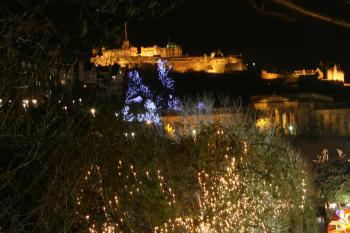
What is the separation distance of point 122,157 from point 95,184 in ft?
4.81

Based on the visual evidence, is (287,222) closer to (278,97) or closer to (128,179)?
(128,179)

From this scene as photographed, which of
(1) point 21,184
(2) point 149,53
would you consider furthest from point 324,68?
(1) point 21,184

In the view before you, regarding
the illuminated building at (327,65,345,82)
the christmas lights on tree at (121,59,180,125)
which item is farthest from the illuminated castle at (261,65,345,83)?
the christmas lights on tree at (121,59,180,125)

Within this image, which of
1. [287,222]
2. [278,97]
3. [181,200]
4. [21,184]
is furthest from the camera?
[278,97]

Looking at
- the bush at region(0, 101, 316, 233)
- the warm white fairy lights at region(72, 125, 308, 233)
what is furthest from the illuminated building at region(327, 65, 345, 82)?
the warm white fairy lights at region(72, 125, 308, 233)

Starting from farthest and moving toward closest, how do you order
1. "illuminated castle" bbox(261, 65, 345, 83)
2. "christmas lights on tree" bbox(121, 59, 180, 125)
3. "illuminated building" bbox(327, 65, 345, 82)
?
"illuminated building" bbox(327, 65, 345, 82)
"illuminated castle" bbox(261, 65, 345, 83)
"christmas lights on tree" bbox(121, 59, 180, 125)

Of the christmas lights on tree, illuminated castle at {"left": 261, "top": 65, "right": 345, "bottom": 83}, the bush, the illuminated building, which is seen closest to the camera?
the bush

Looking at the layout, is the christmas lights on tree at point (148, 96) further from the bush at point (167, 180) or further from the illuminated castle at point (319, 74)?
the bush at point (167, 180)

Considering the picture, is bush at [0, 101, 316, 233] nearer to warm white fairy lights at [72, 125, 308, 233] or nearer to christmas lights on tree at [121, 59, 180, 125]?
warm white fairy lights at [72, 125, 308, 233]

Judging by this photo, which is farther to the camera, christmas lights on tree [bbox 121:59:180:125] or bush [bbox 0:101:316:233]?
christmas lights on tree [bbox 121:59:180:125]

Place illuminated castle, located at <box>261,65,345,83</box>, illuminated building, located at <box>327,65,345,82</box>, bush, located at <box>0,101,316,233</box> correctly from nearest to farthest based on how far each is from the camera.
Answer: bush, located at <box>0,101,316,233</box>
illuminated castle, located at <box>261,65,345,83</box>
illuminated building, located at <box>327,65,345,82</box>

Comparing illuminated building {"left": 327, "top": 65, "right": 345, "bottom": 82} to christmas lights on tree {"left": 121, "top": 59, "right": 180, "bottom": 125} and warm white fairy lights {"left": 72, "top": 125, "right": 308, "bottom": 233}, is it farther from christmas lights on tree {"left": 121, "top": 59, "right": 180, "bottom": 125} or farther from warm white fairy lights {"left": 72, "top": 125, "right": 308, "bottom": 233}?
warm white fairy lights {"left": 72, "top": 125, "right": 308, "bottom": 233}

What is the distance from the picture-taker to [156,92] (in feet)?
179

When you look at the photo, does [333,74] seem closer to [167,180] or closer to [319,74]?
[319,74]
